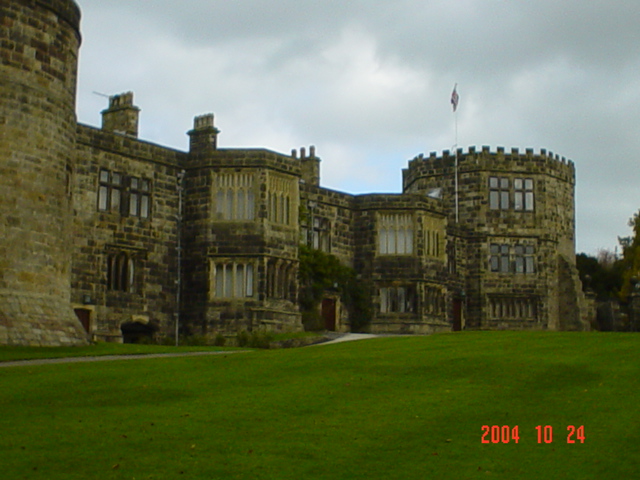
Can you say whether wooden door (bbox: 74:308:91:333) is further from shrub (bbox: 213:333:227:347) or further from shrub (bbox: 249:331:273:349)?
shrub (bbox: 249:331:273:349)

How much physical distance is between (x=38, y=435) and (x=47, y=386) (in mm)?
5186

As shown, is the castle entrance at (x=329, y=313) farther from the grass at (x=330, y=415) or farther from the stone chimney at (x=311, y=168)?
the grass at (x=330, y=415)

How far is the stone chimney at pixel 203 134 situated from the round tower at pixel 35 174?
13465 mm

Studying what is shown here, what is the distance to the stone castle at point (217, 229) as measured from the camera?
32.1 m

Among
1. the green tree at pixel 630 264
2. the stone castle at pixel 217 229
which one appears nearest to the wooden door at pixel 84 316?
the stone castle at pixel 217 229

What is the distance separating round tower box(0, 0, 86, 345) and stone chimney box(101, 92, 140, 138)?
12.8 meters

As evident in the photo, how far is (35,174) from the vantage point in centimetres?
3225

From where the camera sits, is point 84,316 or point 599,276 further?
point 599,276

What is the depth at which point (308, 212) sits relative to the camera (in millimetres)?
51562

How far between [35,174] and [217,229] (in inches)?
573

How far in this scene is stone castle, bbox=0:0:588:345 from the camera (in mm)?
32125

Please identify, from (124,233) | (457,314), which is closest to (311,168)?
(457,314)

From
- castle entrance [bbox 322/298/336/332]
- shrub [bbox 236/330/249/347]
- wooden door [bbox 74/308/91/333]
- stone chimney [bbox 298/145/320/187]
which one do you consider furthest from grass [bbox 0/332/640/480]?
stone chimney [bbox 298/145/320/187]

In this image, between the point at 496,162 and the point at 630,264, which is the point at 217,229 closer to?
the point at 496,162
